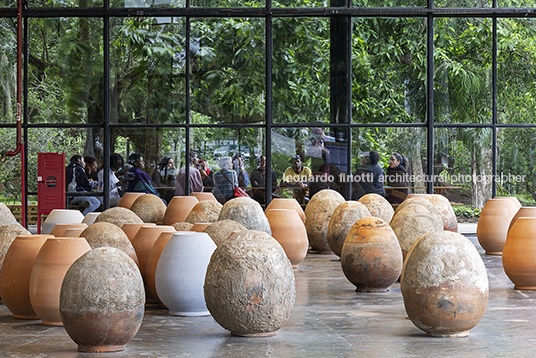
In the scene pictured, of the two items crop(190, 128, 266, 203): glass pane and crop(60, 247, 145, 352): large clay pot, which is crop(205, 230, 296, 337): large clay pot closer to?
crop(60, 247, 145, 352): large clay pot

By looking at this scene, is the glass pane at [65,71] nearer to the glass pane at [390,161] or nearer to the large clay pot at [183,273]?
the glass pane at [390,161]

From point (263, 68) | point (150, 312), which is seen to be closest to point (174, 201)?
point (150, 312)

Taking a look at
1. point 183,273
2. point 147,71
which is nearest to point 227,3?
point 147,71

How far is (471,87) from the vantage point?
2156 centimetres

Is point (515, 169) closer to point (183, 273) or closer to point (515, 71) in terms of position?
point (515, 71)

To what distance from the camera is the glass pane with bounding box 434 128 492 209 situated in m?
A: 21.3

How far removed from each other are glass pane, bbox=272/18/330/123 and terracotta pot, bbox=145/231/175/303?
36.4 feet

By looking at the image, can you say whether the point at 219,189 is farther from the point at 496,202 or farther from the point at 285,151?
the point at 496,202

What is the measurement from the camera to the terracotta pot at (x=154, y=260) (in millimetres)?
10188

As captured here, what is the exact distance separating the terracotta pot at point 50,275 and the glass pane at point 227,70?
39.9ft

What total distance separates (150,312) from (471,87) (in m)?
15.1

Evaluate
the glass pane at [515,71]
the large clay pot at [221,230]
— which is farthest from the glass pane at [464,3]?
the large clay pot at [221,230]

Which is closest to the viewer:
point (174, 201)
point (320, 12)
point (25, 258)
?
point (25, 258)

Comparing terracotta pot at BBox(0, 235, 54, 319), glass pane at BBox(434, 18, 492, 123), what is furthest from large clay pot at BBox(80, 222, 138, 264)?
glass pane at BBox(434, 18, 492, 123)
